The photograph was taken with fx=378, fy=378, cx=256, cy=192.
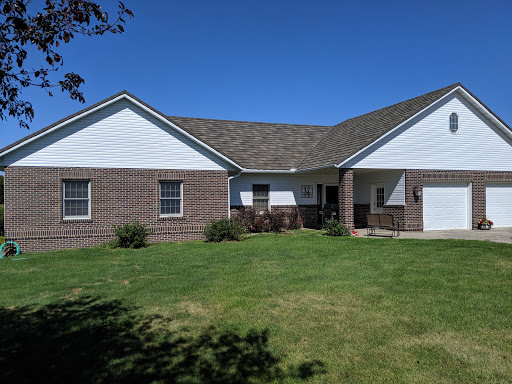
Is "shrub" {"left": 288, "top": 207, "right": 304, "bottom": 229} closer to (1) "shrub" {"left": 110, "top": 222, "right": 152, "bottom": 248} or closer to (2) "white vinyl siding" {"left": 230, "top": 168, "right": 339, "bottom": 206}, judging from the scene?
(2) "white vinyl siding" {"left": 230, "top": 168, "right": 339, "bottom": 206}

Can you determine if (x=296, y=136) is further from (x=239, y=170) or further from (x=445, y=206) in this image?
(x=445, y=206)

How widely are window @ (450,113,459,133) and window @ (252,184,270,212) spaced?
9.55 meters

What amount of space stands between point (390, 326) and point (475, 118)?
17.2m

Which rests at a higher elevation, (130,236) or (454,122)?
(454,122)

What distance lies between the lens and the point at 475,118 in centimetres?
1902

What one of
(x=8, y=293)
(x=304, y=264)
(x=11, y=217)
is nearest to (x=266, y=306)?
(x=304, y=264)

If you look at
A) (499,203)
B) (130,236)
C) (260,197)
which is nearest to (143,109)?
(130,236)

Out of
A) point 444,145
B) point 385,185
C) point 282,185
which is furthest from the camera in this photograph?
point 282,185

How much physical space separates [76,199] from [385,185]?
1445cm

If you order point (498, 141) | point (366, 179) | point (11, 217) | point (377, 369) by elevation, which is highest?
point (498, 141)

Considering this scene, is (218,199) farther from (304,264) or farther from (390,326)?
(390,326)

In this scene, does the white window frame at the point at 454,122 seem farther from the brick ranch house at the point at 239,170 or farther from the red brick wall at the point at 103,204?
the red brick wall at the point at 103,204

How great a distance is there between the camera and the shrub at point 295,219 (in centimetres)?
1977

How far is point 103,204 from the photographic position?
14.9 metres
